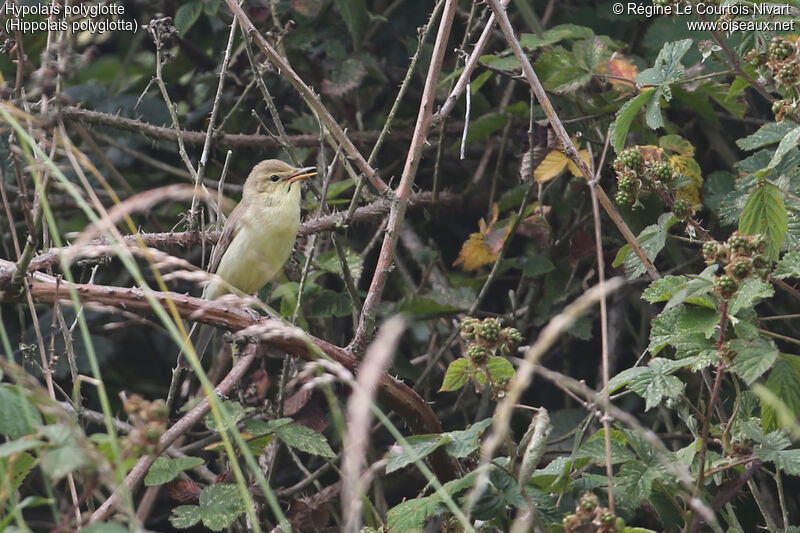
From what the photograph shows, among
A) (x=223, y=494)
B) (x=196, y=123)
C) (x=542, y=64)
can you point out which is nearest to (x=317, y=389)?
(x=223, y=494)

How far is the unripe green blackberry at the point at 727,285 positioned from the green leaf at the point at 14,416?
5.08ft

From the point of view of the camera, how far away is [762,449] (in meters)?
2.38

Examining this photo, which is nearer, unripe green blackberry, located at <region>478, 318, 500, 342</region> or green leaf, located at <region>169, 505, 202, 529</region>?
unripe green blackberry, located at <region>478, 318, 500, 342</region>

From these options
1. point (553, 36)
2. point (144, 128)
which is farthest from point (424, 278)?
point (144, 128)

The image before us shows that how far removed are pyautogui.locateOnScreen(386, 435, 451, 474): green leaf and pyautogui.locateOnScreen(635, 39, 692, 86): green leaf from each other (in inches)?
59.1

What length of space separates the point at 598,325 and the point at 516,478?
108 inches

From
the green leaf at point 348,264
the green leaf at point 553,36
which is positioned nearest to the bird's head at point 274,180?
the green leaf at point 348,264

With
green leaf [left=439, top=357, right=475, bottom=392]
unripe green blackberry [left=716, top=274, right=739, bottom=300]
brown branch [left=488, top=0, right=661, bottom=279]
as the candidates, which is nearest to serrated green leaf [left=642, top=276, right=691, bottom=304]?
brown branch [left=488, top=0, right=661, bottom=279]

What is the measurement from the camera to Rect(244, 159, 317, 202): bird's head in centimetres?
446

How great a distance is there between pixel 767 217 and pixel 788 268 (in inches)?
6.2

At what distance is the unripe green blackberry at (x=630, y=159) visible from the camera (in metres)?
2.64

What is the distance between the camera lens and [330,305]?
411 cm

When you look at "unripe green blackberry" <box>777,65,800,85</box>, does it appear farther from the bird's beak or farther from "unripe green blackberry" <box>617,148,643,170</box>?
the bird's beak

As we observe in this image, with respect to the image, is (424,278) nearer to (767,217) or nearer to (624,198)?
(624,198)
